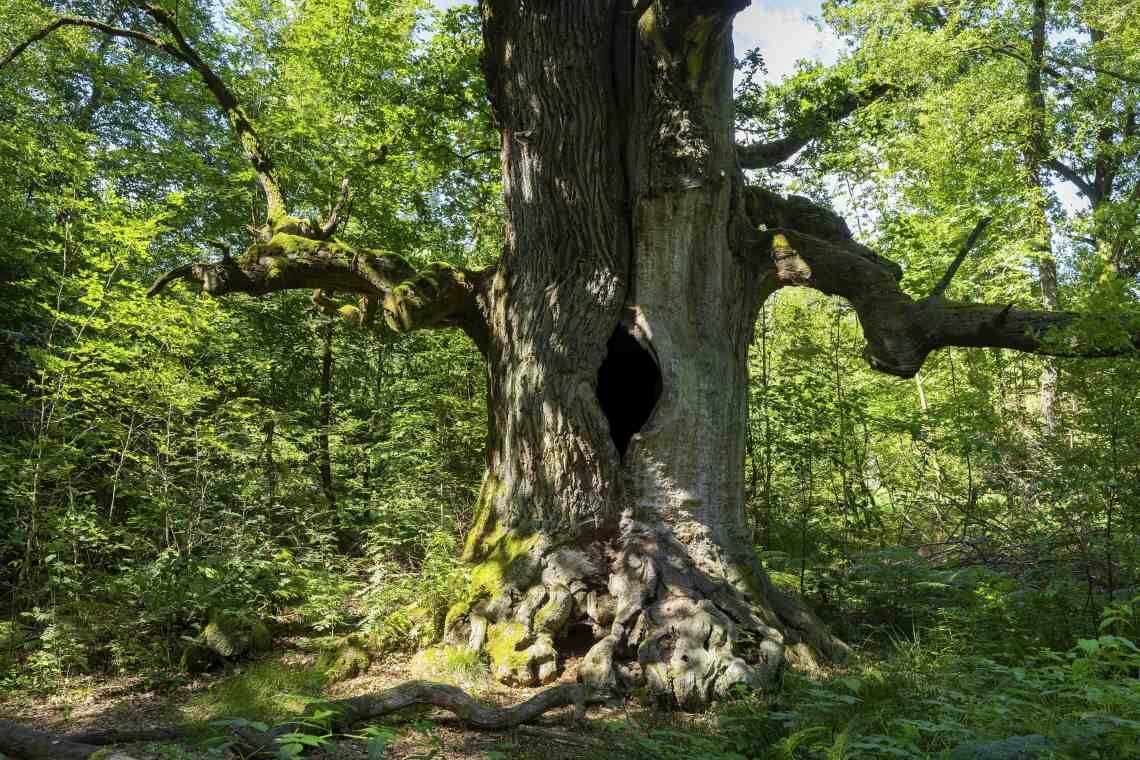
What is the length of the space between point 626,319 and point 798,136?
4.55 meters

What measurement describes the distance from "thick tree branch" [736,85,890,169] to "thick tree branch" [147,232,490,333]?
13.7 feet

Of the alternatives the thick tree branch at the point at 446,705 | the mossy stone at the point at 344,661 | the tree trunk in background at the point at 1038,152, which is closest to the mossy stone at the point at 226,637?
the mossy stone at the point at 344,661

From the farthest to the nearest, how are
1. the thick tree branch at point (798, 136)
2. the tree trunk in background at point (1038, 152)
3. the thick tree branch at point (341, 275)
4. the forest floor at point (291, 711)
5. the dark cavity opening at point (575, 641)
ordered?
the tree trunk in background at point (1038, 152) → the thick tree branch at point (798, 136) → the thick tree branch at point (341, 275) → the dark cavity opening at point (575, 641) → the forest floor at point (291, 711)

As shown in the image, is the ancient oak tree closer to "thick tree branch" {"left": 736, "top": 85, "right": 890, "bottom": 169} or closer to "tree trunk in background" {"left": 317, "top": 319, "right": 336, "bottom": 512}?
"thick tree branch" {"left": 736, "top": 85, "right": 890, "bottom": 169}

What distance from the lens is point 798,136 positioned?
8523 mm

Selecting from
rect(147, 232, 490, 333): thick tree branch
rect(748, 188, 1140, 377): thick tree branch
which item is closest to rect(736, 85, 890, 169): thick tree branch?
rect(748, 188, 1140, 377): thick tree branch

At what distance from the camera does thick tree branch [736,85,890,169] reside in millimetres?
8492

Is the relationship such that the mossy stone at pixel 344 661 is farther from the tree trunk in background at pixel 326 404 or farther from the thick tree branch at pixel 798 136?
the thick tree branch at pixel 798 136

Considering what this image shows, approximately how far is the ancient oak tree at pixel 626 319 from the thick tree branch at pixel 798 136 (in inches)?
111

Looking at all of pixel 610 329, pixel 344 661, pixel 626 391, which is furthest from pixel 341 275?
pixel 344 661

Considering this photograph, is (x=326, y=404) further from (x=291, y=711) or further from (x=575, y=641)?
(x=575, y=641)

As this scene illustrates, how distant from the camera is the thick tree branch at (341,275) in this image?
6.20m

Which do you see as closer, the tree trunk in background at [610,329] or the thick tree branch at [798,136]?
the tree trunk in background at [610,329]

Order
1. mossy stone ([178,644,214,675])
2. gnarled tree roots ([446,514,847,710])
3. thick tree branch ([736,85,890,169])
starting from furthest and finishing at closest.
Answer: thick tree branch ([736,85,890,169]) < mossy stone ([178,644,214,675]) < gnarled tree roots ([446,514,847,710])
